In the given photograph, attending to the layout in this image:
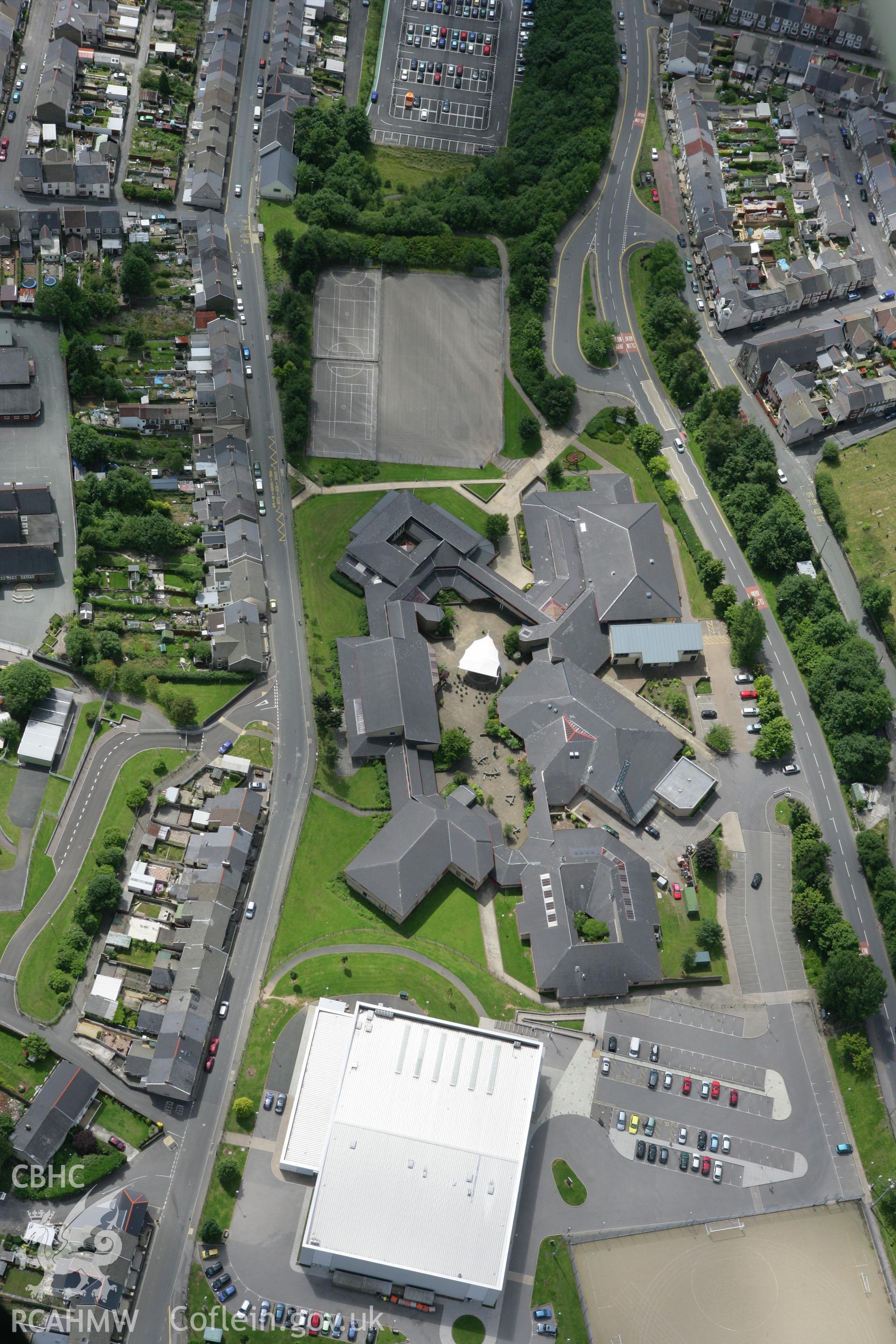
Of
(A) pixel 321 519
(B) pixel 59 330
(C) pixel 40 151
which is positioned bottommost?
(A) pixel 321 519

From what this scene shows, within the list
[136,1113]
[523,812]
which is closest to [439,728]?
[523,812]

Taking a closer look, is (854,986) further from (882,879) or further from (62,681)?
(62,681)

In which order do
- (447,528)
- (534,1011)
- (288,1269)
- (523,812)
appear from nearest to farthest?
(288,1269) < (534,1011) < (523,812) < (447,528)

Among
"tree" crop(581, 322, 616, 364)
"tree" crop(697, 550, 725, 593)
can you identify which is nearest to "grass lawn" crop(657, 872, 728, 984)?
"tree" crop(697, 550, 725, 593)

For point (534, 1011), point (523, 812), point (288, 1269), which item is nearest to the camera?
point (288, 1269)

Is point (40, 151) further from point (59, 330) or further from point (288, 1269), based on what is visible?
point (288, 1269)

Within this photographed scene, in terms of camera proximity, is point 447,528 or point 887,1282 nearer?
point 887,1282
